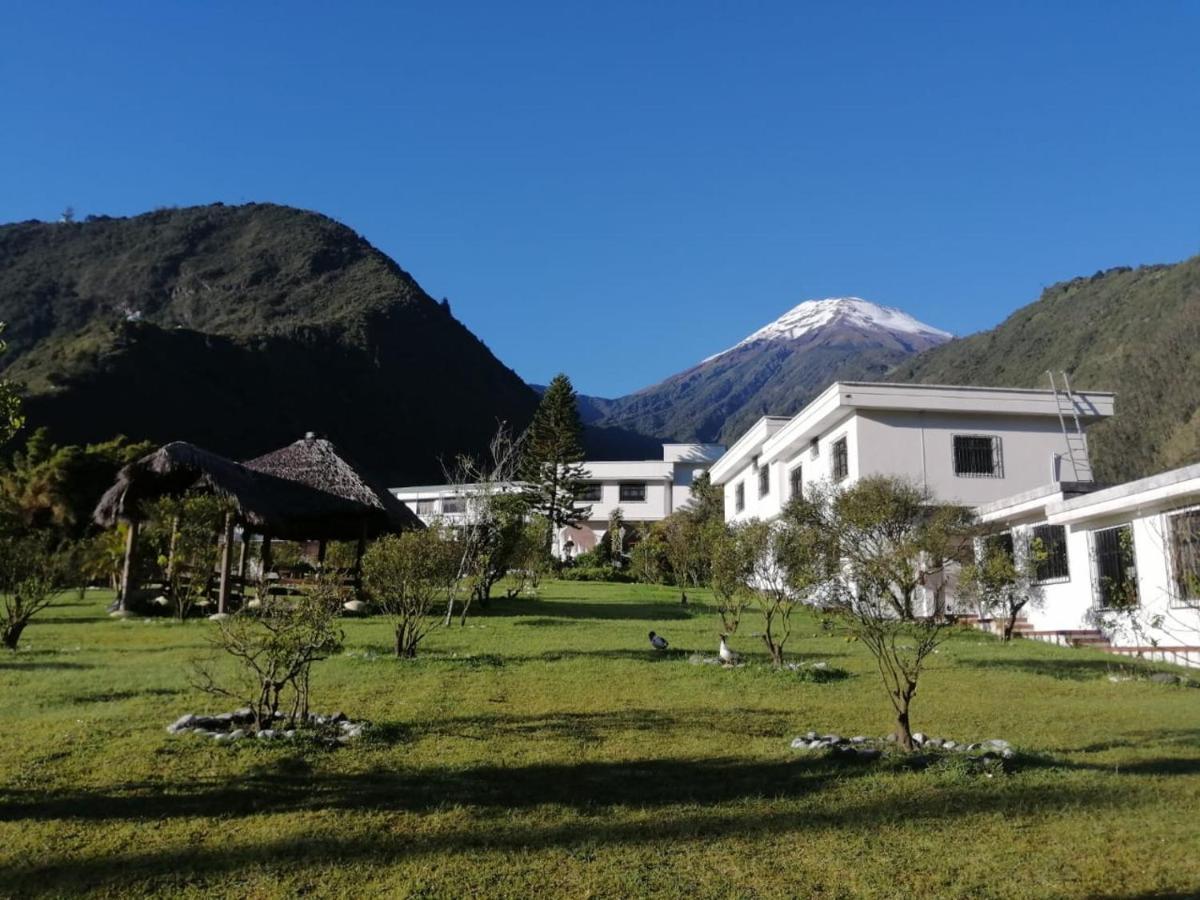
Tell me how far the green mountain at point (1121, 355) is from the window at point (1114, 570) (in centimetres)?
2814

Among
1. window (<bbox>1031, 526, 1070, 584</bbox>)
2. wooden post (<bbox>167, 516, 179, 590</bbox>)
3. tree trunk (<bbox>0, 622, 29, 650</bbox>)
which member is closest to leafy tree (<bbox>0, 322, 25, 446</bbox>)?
tree trunk (<bbox>0, 622, 29, 650</bbox>)

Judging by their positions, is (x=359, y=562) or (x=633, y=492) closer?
(x=359, y=562)

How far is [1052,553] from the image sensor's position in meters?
15.5

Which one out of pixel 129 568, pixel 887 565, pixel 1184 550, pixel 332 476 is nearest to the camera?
pixel 887 565

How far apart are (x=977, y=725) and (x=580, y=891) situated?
15.6ft

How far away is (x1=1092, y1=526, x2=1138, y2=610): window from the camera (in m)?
13.1

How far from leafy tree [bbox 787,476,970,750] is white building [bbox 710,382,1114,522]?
71.1 inches

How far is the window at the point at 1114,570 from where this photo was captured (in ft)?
43.0

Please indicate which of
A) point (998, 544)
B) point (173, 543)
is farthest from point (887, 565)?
point (173, 543)

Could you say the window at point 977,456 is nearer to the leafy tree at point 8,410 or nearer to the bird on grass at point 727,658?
the bird on grass at point 727,658

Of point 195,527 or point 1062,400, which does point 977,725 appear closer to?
point 195,527

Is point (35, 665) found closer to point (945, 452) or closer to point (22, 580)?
point (22, 580)

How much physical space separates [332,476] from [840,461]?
12.2 metres

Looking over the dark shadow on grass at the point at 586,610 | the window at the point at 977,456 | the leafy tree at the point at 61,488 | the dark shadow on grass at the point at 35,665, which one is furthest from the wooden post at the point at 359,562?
the window at the point at 977,456
